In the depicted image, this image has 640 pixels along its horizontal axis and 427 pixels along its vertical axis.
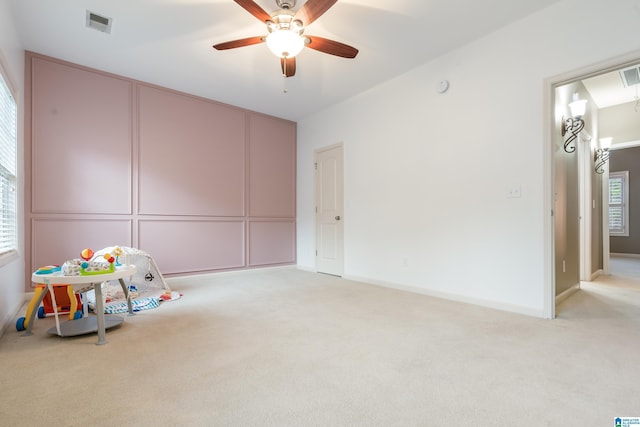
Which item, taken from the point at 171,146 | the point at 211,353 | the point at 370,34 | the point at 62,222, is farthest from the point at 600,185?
the point at 62,222

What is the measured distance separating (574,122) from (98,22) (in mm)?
5111

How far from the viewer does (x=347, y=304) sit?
321 centimetres

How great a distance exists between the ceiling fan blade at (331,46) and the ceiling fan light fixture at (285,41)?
197mm

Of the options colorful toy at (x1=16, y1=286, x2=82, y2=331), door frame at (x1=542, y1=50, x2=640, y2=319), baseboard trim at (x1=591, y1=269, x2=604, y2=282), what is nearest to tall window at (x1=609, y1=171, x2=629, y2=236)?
baseboard trim at (x1=591, y1=269, x2=604, y2=282)

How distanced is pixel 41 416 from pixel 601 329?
359 centimetres

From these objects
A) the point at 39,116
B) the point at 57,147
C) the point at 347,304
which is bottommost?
the point at 347,304

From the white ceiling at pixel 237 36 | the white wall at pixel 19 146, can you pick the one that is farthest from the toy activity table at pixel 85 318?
the white ceiling at pixel 237 36

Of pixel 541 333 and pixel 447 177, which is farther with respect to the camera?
pixel 447 177

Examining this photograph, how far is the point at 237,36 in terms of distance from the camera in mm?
3152

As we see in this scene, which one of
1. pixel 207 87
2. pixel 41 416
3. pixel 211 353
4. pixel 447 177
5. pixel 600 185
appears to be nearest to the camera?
pixel 41 416

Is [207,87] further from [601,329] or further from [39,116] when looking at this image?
[601,329]

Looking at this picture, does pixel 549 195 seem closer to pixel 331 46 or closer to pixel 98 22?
pixel 331 46

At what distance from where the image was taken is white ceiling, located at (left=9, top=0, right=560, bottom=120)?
272cm

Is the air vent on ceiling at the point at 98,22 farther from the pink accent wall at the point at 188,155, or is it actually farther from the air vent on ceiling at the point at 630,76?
the air vent on ceiling at the point at 630,76
